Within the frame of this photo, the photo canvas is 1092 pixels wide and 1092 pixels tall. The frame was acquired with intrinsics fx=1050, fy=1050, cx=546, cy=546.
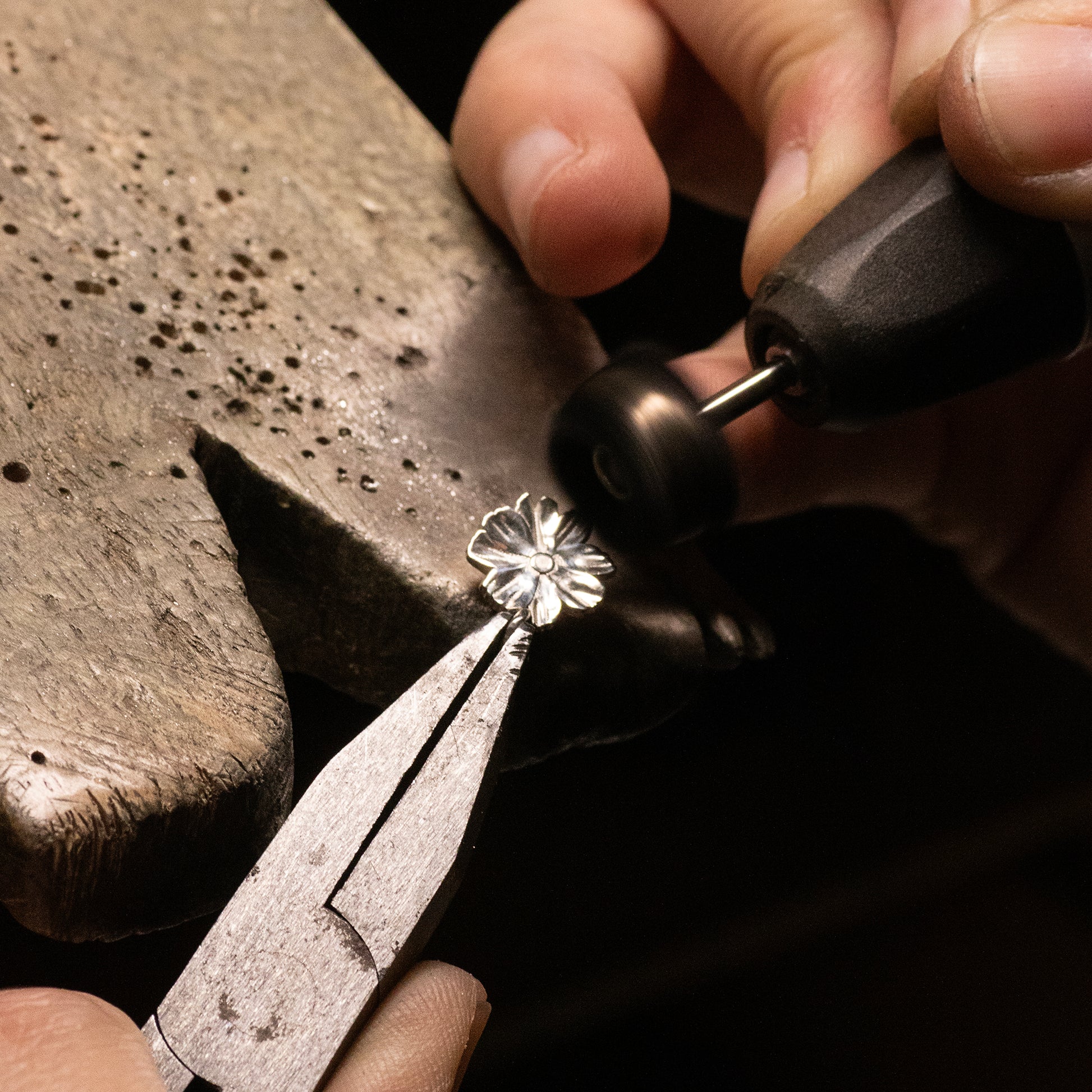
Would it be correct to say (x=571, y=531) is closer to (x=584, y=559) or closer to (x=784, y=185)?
(x=584, y=559)

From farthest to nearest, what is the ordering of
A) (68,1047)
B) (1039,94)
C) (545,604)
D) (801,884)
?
(801,884) → (545,604) → (1039,94) → (68,1047)

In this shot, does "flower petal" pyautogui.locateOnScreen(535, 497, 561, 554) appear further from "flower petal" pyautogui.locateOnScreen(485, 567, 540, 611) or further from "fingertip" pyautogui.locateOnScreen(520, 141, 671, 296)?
A: "fingertip" pyautogui.locateOnScreen(520, 141, 671, 296)

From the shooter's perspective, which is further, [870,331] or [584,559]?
[584,559]

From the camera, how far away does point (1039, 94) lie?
1.80 ft

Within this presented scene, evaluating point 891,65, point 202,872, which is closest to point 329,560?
point 202,872

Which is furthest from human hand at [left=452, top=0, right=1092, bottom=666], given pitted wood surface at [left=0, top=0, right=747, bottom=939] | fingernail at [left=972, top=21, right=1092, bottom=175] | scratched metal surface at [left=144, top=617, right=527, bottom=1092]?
scratched metal surface at [left=144, top=617, right=527, bottom=1092]

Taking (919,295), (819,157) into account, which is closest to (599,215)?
(819,157)

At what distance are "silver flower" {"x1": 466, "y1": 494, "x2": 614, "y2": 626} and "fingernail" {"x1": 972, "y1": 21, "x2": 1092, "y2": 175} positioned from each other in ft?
1.09

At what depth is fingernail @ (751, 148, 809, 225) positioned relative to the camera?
0.71m

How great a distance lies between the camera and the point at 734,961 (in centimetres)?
71

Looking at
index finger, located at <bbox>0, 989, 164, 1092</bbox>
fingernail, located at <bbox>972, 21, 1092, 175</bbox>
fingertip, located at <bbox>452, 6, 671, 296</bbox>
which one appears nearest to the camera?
index finger, located at <bbox>0, 989, 164, 1092</bbox>

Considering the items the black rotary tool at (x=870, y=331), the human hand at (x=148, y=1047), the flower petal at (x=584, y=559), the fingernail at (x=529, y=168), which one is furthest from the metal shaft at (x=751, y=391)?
the human hand at (x=148, y=1047)

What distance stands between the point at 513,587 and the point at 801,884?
0.31 metres

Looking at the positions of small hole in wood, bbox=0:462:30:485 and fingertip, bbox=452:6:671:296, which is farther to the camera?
fingertip, bbox=452:6:671:296
